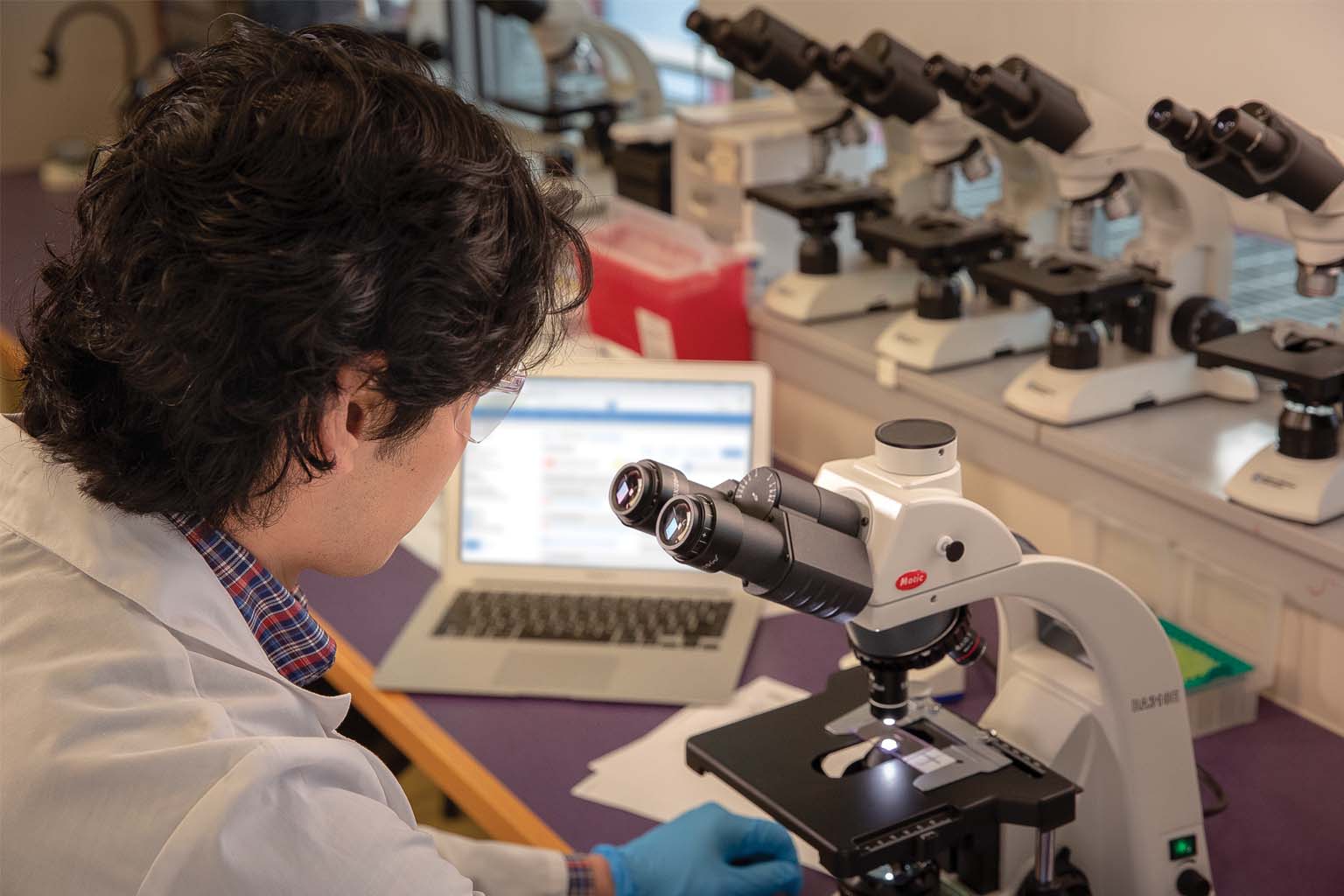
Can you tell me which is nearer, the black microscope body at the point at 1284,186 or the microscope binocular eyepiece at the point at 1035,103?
the black microscope body at the point at 1284,186

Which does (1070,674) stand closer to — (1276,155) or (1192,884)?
(1192,884)

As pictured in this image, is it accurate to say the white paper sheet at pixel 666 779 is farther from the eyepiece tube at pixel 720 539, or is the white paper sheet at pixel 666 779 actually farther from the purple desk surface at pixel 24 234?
the purple desk surface at pixel 24 234

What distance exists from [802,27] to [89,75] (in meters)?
3.04

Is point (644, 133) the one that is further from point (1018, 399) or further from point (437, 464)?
point (437, 464)

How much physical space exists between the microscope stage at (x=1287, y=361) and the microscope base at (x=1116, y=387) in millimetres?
232

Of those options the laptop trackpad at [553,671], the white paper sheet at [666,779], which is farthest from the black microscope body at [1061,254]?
the laptop trackpad at [553,671]

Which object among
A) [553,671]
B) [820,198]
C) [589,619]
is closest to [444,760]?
[553,671]

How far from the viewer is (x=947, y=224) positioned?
213cm

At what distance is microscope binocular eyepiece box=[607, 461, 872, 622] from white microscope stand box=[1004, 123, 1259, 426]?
2.90 feet

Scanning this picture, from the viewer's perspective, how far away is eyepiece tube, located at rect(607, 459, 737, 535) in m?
1.01

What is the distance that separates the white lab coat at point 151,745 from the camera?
0.86 metres

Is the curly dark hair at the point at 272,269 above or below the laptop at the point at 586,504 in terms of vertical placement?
above

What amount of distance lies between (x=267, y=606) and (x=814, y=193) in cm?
144

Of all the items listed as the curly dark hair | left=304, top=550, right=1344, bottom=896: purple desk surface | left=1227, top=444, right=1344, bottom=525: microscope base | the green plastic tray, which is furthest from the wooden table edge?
left=1227, top=444, right=1344, bottom=525: microscope base
